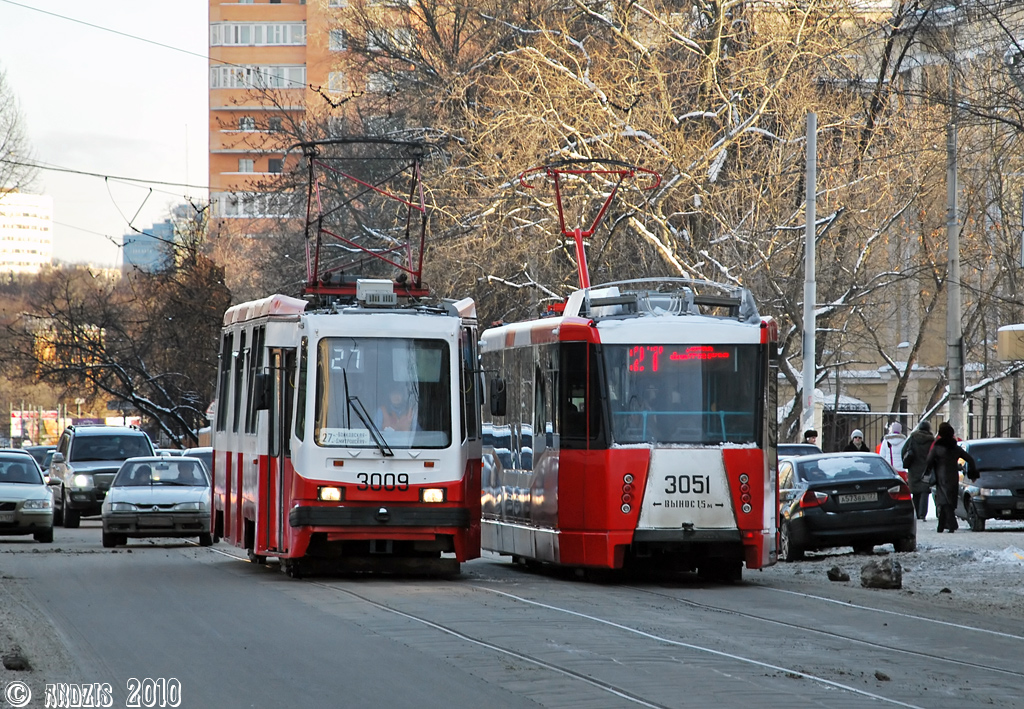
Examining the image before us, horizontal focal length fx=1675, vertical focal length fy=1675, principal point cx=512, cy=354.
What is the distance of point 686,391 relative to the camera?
1741cm

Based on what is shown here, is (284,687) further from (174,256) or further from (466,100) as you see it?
(174,256)

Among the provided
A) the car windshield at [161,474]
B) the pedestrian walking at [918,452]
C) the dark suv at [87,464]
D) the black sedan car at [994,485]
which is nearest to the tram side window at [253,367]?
the car windshield at [161,474]

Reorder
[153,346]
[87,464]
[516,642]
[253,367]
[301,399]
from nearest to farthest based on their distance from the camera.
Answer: [516,642]
[301,399]
[253,367]
[87,464]
[153,346]

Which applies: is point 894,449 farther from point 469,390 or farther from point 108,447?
point 469,390

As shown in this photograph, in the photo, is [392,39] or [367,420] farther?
[392,39]

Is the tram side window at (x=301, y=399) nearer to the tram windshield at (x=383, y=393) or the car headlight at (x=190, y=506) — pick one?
the tram windshield at (x=383, y=393)

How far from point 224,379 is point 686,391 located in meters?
7.30

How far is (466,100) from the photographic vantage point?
132ft

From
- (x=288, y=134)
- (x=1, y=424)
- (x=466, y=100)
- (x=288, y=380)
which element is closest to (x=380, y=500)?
(x=288, y=380)

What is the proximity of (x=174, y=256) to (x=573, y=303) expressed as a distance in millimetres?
45824

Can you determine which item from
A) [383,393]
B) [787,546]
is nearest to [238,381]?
[383,393]

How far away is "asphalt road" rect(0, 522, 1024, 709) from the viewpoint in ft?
31.9

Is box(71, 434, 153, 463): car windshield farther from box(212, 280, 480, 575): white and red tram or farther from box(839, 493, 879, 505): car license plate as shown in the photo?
box(839, 493, 879, 505): car license plate

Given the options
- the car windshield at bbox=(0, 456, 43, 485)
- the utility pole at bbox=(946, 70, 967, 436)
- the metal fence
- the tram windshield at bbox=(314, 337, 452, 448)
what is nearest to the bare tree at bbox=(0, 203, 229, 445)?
the metal fence
